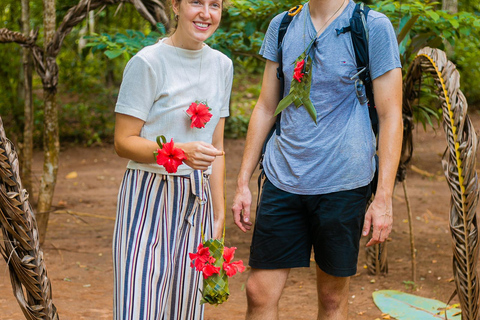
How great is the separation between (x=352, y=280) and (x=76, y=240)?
267cm

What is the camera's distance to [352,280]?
4672mm

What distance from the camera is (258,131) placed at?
8.72 feet

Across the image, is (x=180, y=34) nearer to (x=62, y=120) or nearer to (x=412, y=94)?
(x=412, y=94)

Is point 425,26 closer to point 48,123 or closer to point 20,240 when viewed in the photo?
point 48,123

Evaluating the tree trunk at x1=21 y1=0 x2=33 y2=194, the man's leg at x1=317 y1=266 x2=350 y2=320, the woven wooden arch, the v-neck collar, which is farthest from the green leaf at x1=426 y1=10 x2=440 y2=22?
the tree trunk at x1=21 y1=0 x2=33 y2=194

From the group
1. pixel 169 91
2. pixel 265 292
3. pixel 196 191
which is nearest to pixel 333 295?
pixel 265 292

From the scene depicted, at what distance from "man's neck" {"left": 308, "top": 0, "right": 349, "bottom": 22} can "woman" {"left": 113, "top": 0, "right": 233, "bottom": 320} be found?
0.44 meters

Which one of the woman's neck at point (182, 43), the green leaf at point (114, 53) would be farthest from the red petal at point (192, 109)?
the green leaf at point (114, 53)

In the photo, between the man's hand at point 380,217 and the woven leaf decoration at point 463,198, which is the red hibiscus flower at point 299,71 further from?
the woven leaf decoration at point 463,198

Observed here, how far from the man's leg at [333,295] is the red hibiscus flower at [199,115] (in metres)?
0.90

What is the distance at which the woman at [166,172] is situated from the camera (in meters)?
2.12

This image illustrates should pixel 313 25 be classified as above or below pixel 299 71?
above

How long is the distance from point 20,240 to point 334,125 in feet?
4.35

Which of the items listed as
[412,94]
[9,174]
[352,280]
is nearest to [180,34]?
[9,174]
